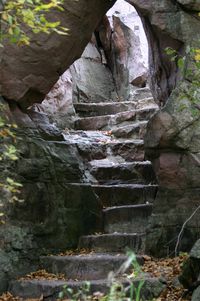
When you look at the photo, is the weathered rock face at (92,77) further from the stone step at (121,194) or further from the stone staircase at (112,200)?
the stone step at (121,194)

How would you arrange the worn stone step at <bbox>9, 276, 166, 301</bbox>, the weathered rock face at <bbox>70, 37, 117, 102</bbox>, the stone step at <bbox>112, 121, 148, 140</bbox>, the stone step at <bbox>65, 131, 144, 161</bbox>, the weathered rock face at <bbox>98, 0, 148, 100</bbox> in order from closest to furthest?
the worn stone step at <bbox>9, 276, 166, 301</bbox>, the stone step at <bbox>65, 131, 144, 161</bbox>, the stone step at <bbox>112, 121, 148, 140</bbox>, the weathered rock face at <bbox>70, 37, 117, 102</bbox>, the weathered rock face at <bbox>98, 0, 148, 100</bbox>

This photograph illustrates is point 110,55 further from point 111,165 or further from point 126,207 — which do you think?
point 126,207

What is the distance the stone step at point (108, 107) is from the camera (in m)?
13.1

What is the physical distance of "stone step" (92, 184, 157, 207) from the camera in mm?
7801

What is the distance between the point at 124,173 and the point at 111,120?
354cm

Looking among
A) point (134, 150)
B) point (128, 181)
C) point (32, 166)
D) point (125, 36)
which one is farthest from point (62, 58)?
point (125, 36)

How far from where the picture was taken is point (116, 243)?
656cm

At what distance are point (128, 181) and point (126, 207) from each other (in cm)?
152

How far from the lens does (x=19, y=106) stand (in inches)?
266

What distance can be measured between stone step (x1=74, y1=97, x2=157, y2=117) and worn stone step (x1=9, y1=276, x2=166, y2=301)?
801 cm

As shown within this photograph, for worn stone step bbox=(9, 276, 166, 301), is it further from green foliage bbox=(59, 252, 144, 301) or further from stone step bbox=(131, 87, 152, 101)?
stone step bbox=(131, 87, 152, 101)

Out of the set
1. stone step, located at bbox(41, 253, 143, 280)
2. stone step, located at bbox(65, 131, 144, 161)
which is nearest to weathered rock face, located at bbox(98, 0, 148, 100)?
stone step, located at bbox(65, 131, 144, 161)

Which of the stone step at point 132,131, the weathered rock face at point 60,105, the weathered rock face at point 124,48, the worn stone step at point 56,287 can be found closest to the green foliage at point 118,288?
the worn stone step at point 56,287

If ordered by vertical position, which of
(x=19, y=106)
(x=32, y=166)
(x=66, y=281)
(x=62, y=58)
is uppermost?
(x=62, y=58)
